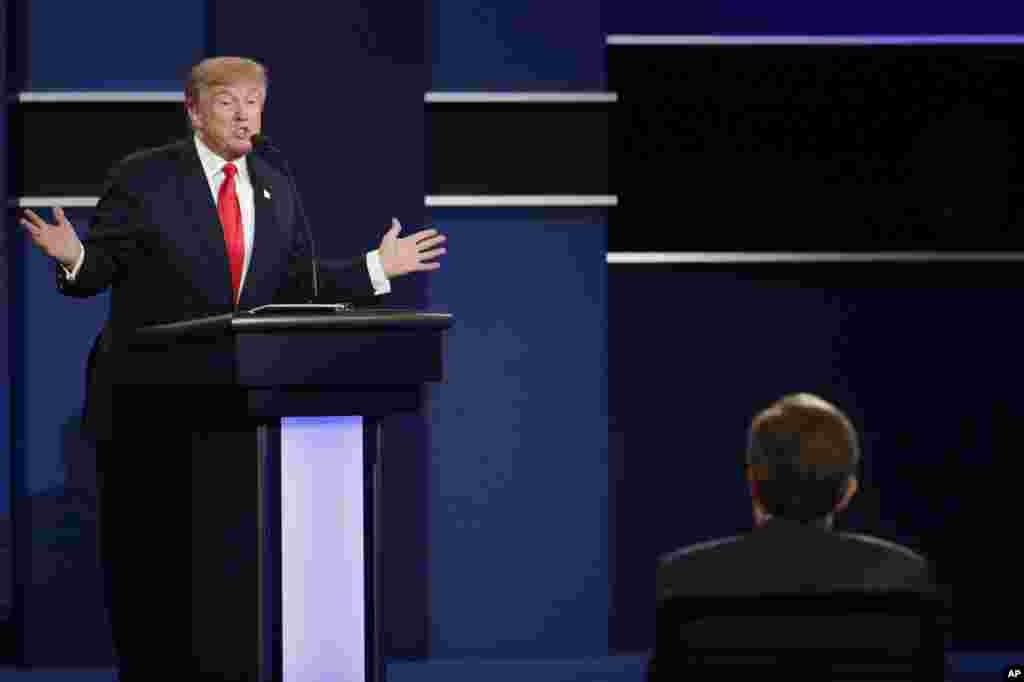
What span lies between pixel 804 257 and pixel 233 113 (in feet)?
6.00

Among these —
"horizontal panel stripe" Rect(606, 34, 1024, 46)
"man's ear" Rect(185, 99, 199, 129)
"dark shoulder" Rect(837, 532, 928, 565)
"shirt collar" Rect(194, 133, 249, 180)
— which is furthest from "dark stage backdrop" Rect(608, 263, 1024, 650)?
"dark shoulder" Rect(837, 532, 928, 565)

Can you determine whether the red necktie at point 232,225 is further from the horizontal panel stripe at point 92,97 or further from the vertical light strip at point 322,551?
the horizontal panel stripe at point 92,97

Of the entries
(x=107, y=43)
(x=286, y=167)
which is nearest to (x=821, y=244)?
(x=286, y=167)

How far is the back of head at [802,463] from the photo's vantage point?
2281 millimetres

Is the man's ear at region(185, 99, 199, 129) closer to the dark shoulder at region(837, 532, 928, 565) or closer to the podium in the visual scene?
the podium

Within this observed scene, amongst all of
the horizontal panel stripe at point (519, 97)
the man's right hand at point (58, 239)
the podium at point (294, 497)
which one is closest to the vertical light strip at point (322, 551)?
the podium at point (294, 497)

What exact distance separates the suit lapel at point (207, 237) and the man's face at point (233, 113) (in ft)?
0.37

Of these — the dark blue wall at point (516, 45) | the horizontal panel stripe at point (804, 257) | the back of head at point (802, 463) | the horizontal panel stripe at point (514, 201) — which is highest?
the dark blue wall at point (516, 45)

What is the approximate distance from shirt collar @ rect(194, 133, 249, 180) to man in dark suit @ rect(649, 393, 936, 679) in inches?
79.7

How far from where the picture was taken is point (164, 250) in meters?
4.05

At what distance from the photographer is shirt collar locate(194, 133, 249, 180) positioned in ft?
13.5

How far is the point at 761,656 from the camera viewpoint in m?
2.14

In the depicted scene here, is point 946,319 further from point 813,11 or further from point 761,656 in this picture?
point 761,656

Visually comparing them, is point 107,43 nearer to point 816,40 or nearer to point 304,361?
point 304,361
